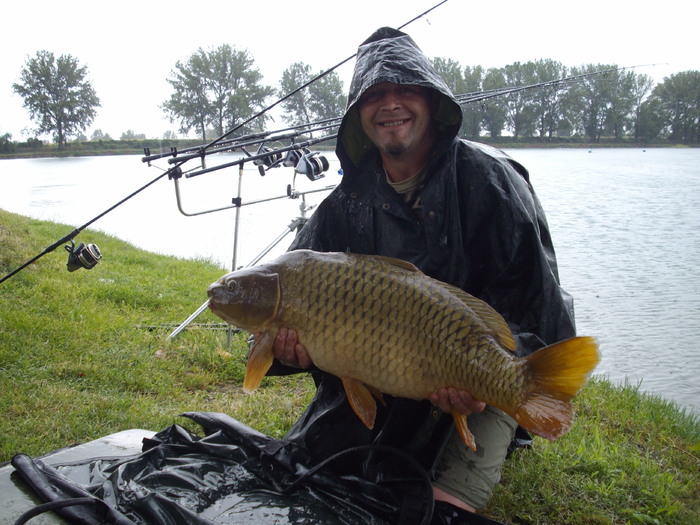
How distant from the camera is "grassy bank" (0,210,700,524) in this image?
1.73 m

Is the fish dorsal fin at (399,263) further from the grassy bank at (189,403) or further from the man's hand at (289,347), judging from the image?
the grassy bank at (189,403)

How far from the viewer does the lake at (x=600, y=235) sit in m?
3.96

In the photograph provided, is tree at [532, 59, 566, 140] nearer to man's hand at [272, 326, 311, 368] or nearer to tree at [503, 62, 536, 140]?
tree at [503, 62, 536, 140]

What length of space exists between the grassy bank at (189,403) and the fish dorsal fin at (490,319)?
2.06 ft

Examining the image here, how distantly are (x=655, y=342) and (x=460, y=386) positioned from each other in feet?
11.3

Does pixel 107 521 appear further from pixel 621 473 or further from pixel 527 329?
pixel 621 473

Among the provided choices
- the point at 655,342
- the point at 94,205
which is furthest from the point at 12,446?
the point at 94,205

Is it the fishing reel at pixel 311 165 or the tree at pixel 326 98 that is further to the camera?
the tree at pixel 326 98

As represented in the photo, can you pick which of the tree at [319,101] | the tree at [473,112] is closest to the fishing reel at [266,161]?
the tree at [319,101]

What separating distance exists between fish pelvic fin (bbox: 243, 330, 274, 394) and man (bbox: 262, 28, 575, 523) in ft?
0.13

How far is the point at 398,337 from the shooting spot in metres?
1.29

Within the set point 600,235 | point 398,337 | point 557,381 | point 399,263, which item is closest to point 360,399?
point 398,337

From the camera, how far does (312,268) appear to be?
1357 mm

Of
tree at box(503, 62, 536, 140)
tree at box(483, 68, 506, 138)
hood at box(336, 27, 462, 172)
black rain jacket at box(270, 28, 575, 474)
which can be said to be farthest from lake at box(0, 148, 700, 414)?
tree at box(503, 62, 536, 140)
